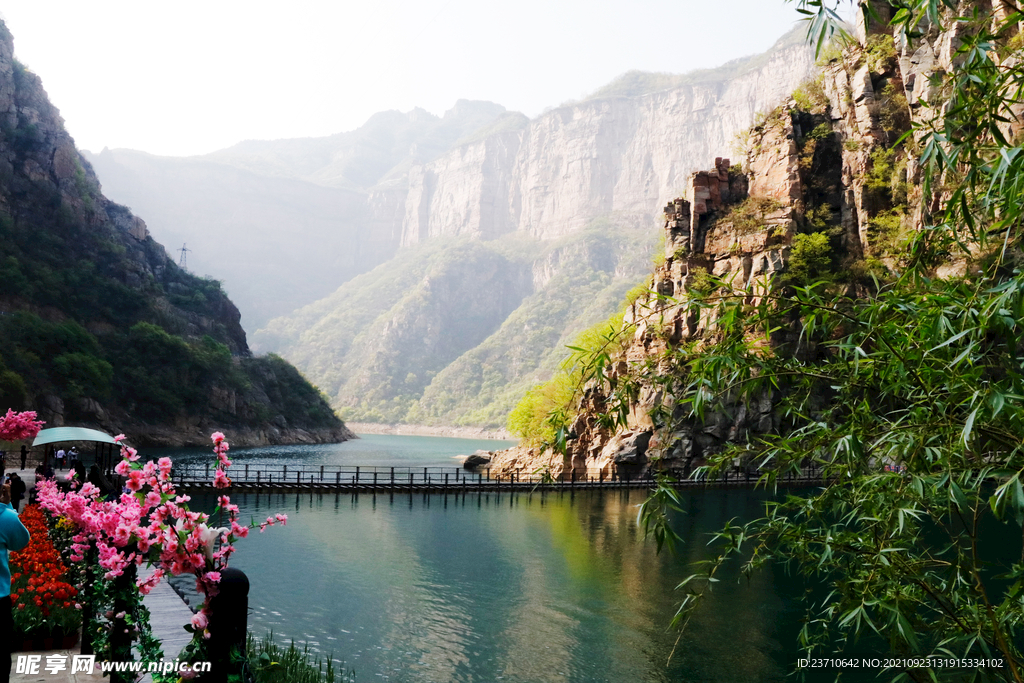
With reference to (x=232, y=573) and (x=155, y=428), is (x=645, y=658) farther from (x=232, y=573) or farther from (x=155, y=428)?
(x=155, y=428)

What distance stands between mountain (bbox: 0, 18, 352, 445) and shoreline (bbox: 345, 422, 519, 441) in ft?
192

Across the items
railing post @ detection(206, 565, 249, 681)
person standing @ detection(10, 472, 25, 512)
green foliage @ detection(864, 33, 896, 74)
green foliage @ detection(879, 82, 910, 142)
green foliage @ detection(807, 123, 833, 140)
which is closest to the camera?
railing post @ detection(206, 565, 249, 681)

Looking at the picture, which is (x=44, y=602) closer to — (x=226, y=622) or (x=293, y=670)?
(x=293, y=670)

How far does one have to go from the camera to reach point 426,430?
6289 inches

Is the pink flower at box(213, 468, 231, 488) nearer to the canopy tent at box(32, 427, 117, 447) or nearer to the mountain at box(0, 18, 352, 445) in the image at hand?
the canopy tent at box(32, 427, 117, 447)

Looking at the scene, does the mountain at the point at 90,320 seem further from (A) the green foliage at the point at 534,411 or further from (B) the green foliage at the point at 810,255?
(B) the green foliage at the point at 810,255

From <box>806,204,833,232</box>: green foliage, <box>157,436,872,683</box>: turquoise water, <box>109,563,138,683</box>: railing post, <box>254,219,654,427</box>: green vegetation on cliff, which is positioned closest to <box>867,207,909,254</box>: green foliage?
<box>806,204,833,232</box>: green foliage

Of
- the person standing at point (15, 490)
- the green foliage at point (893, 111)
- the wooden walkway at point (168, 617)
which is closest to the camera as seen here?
the wooden walkway at point (168, 617)

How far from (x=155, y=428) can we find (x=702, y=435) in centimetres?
5478

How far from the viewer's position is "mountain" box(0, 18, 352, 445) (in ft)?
195

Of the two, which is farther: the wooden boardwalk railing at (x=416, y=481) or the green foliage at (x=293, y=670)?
the wooden boardwalk railing at (x=416, y=481)

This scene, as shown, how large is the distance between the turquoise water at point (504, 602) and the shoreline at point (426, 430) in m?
116

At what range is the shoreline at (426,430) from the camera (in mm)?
145125

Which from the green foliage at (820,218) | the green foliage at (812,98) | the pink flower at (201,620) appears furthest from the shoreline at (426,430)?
the pink flower at (201,620)
